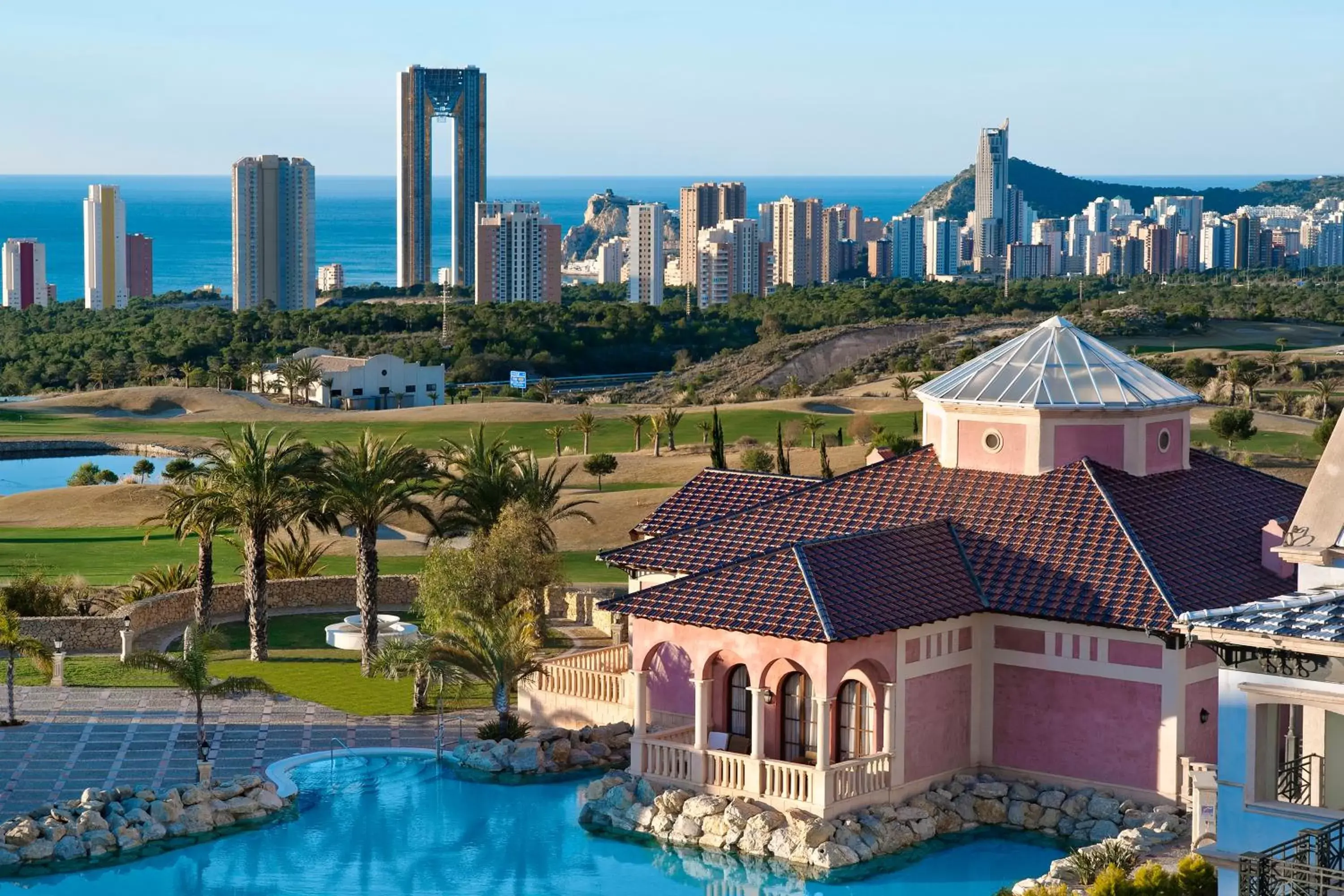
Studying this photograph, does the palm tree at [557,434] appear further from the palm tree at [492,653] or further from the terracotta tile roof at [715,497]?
the palm tree at [492,653]

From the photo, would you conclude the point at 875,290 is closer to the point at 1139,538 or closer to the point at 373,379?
the point at 373,379

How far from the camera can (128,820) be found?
26.1 m

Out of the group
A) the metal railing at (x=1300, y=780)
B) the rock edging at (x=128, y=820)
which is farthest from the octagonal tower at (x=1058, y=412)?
the metal railing at (x=1300, y=780)

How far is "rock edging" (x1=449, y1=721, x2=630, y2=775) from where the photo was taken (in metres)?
29.4


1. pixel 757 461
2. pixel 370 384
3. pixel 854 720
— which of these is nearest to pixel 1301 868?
pixel 854 720

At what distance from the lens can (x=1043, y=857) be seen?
85.4ft

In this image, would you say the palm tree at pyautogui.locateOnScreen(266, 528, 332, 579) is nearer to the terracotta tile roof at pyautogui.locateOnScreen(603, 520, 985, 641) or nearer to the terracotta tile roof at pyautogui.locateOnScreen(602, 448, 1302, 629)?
the terracotta tile roof at pyautogui.locateOnScreen(602, 448, 1302, 629)

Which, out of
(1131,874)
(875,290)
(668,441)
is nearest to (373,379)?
(668,441)

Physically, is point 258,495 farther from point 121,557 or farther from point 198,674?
point 121,557

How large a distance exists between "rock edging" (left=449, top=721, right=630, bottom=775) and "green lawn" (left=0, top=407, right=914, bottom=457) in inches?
1396

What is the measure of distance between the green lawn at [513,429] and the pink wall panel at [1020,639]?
38.3m

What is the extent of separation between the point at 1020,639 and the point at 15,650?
1782 cm

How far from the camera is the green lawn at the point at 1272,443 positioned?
5903cm

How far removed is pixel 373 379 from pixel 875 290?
178 ft
